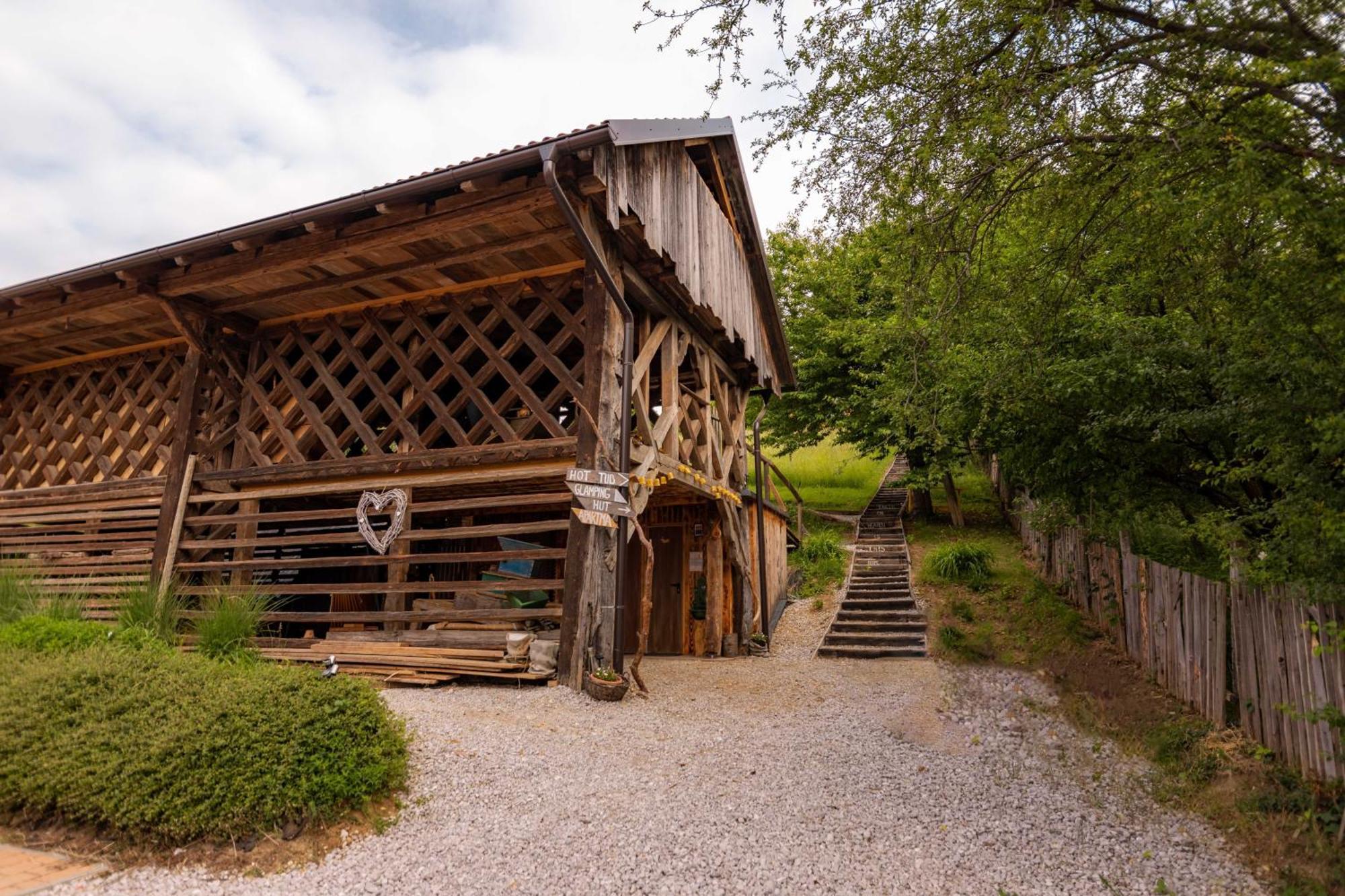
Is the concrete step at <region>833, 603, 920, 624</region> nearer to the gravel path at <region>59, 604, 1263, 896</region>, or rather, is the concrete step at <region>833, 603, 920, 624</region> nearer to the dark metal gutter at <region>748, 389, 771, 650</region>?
the dark metal gutter at <region>748, 389, 771, 650</region>

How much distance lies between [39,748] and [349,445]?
25.2 feet

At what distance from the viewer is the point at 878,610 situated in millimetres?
12602

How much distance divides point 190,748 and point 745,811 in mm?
3106

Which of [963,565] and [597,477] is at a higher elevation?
[597,477]

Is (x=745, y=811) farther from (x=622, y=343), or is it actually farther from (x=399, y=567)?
(x=399, y=567)

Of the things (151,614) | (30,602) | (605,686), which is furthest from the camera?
(151,614)

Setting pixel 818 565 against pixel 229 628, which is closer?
pixel 229 628

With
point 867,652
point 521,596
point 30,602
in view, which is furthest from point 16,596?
point 867,652

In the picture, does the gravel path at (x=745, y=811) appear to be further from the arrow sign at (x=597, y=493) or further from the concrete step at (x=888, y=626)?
the concrete step at (x=888, y=626)

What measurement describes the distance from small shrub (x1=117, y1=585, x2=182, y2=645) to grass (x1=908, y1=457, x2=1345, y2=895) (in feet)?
29.9

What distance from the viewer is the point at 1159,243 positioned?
18.3ft

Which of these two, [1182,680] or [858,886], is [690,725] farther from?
[1182,680]

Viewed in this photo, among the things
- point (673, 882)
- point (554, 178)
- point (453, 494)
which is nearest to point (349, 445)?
point (453, 494)

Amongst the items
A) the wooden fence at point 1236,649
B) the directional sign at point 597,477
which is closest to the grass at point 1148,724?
the wooden fence at point 1236,649
